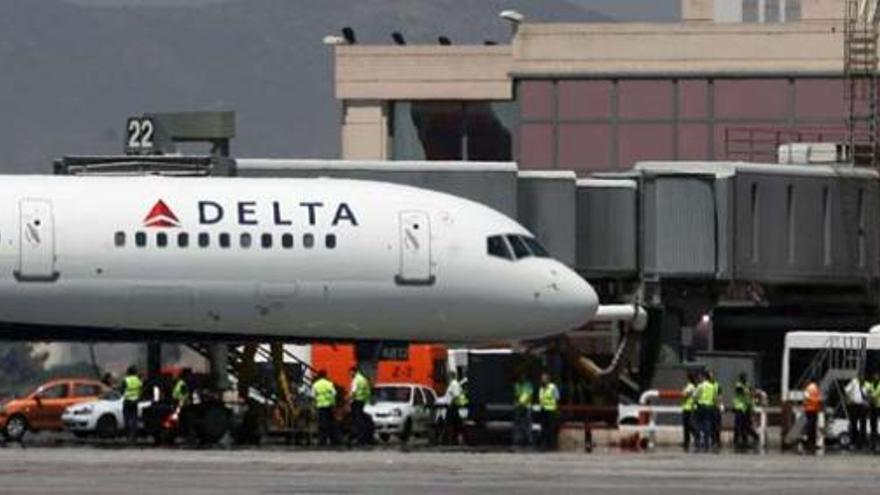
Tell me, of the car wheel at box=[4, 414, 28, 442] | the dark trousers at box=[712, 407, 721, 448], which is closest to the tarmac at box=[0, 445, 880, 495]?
the dark trousers at box=[712, 407, 721, 448]

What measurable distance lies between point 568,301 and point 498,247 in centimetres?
165

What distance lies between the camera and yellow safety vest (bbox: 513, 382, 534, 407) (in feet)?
195

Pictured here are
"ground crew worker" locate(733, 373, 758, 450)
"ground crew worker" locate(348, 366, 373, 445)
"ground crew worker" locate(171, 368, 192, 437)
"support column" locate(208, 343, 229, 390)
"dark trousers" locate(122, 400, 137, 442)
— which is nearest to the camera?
"ground crew worker" locate(171, 368, 192, 437)

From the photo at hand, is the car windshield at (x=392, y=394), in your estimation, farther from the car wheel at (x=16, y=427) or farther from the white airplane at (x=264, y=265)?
the white airplane at (x=264, y=265)

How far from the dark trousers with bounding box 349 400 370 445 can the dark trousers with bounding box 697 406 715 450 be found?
20.9 feet

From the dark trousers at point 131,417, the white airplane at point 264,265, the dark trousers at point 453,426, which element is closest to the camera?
the white airplane at point 264,265

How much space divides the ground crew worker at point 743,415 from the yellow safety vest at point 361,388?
729 centimetres

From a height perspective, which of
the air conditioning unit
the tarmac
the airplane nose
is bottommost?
the tarmac

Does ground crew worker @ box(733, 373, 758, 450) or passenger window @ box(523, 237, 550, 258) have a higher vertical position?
passenger window @ box(523, 237, 550, 258)

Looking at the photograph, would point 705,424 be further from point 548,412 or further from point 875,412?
point 875,412

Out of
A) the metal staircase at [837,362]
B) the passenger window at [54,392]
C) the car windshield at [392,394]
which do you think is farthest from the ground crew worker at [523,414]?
the passenger window at [54,392]

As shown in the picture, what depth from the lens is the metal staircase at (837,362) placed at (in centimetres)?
6344

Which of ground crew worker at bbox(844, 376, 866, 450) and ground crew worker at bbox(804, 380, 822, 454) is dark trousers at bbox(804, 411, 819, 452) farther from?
ground crew worker at bbox(844, 376, 866, 450)

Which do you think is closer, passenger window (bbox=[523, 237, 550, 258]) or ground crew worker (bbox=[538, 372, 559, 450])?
passenger window (bbox=[523, 237, 550, 258])
